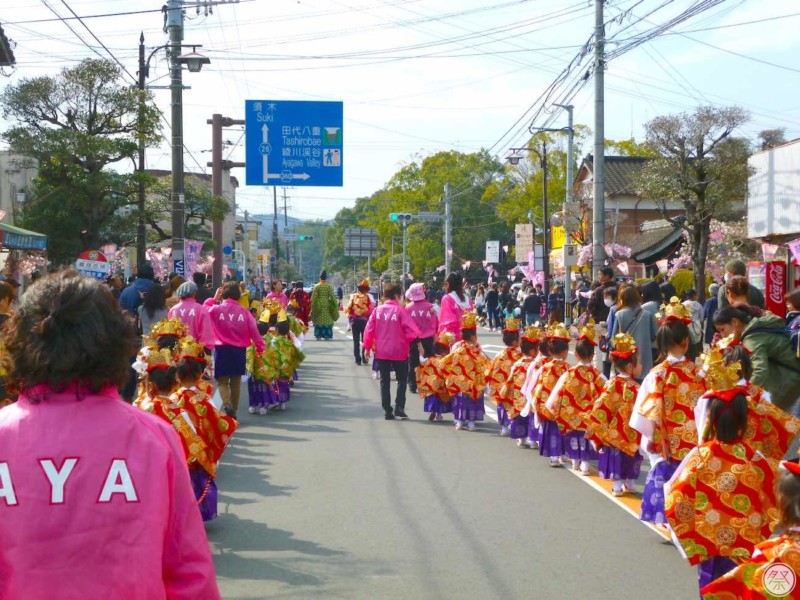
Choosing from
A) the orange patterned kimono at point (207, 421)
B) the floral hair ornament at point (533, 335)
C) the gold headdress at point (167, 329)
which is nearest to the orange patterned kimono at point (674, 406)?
the orange patterned kimono at point (207, 421)

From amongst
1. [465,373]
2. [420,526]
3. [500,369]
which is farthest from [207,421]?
[465,373]

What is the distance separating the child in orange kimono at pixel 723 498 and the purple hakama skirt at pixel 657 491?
4.12ft

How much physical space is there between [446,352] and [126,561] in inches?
465

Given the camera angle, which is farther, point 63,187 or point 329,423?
point 63,187

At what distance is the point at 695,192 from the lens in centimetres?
3034

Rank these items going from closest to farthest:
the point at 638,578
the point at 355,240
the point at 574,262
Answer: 1. the point at 638,578
2. the point at 574,262
3. the point at 355,240

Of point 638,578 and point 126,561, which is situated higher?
point 126,561

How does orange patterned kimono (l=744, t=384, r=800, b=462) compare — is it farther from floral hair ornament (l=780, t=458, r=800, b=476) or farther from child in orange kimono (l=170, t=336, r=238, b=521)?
child in orange kimono (l=170, t=336, r=238, b=521)

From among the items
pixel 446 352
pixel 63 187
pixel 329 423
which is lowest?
pixel 329 423

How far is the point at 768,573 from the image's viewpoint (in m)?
3.77

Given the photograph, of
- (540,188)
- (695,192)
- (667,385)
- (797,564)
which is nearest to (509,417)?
(667,385)

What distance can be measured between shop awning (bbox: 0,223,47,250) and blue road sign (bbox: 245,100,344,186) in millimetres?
6451

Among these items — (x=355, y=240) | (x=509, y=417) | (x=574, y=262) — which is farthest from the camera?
(x=355, y=240)

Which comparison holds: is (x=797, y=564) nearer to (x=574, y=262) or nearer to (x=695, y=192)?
(x=574, y=262)
